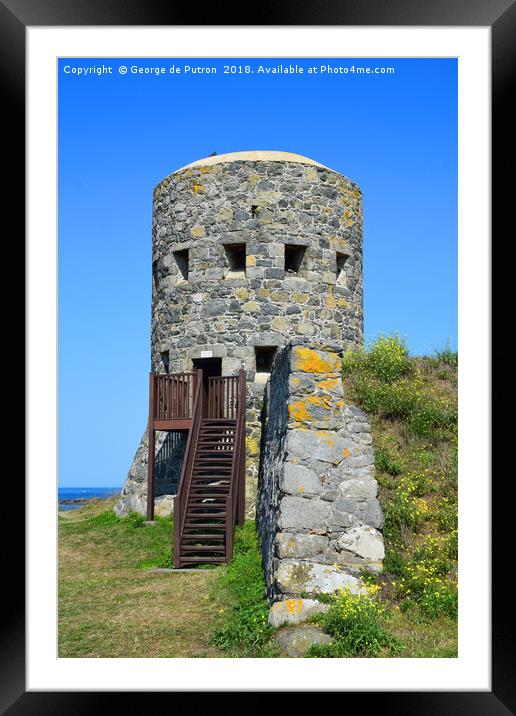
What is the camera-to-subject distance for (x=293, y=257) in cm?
1870

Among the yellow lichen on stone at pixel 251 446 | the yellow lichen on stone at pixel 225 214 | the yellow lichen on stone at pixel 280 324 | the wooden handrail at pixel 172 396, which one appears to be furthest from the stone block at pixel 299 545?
the yellow lichen on stone at pixel 225 214

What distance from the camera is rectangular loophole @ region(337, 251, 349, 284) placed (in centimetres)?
1898

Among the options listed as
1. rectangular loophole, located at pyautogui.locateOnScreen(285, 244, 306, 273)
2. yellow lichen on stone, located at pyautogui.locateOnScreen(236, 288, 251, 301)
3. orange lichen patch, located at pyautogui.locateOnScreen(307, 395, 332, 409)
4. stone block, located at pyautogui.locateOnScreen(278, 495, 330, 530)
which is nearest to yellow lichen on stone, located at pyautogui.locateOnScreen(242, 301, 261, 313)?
yellow lichen on stone, located at pyautogui.locateOnScreen(236, 288, 251, 301)

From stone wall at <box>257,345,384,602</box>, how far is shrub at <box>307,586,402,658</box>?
17.3 inches

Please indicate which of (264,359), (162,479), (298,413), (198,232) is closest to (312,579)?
(298,413)

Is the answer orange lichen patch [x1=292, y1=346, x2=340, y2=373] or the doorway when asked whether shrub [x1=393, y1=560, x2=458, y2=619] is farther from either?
the doorway

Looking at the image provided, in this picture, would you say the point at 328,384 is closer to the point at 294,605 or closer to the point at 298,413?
the point at 298,413

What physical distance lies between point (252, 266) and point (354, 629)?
10.7 metres

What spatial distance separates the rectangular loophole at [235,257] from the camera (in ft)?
60.3

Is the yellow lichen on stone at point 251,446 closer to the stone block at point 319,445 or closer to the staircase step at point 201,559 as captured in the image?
the staircase step at point 201,559
